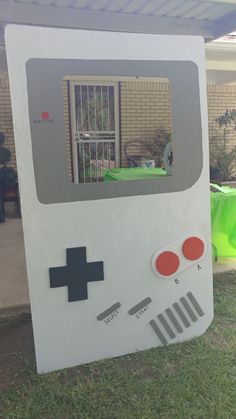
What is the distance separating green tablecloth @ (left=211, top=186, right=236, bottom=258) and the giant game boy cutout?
1.21 metres

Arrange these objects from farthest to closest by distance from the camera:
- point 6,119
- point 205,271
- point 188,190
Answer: point 6,119
point 205,271
point 188,190

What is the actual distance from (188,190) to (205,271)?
1.96ft

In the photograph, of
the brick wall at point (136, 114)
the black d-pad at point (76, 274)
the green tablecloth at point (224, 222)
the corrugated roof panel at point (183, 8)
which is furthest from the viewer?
the brick wall at point (136, 114)

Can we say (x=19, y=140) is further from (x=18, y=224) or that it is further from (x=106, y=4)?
(x=18, y=224)

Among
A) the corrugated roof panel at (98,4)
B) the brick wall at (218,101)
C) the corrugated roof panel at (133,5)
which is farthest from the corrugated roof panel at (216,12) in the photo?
the brick wall at (218,101)

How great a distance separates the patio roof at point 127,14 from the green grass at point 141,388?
9.08 ft

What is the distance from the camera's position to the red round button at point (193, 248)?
2451 millimetres

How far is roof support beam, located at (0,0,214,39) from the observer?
3379mm

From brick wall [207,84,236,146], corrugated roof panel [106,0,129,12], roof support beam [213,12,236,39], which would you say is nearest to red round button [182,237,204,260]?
corrugated roof panel [106,0,129,12]

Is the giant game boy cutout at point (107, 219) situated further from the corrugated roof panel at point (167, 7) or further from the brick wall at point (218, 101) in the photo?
the brick wall at point (218, 101)

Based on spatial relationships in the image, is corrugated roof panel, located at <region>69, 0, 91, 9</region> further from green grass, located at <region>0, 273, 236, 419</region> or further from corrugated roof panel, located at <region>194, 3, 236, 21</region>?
green grass, located at <region>0, 273, 236, 419</region>

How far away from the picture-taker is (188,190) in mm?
2385

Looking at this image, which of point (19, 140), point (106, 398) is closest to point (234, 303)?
point (106, 398)

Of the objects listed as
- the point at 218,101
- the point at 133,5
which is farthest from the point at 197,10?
the point at 218,101
